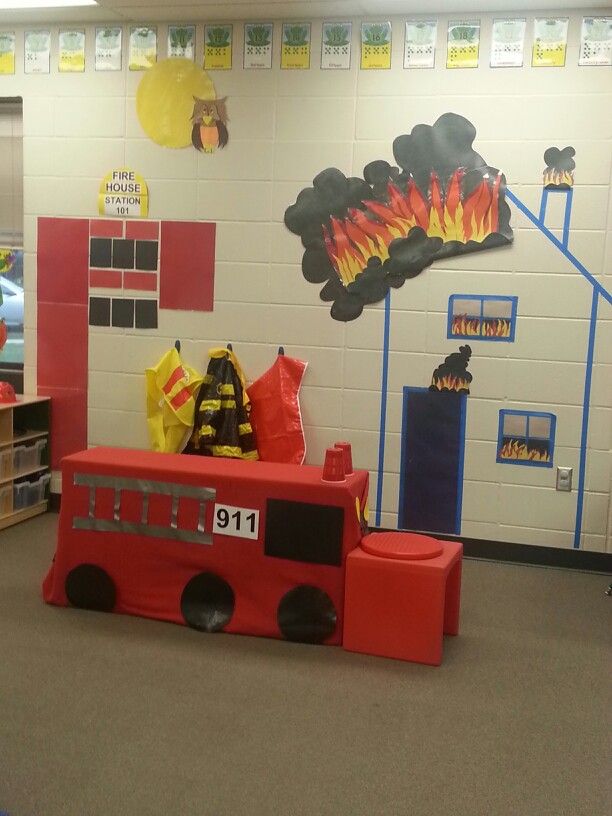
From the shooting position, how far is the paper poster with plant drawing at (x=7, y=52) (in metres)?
4.86

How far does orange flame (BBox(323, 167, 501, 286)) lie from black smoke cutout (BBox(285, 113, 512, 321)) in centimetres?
1

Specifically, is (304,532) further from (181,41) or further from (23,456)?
(181,41)

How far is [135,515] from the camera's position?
140 inches

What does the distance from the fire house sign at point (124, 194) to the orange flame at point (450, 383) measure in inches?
72.0

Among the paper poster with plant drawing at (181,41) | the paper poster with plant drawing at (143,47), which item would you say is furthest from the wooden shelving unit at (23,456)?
the paper poster with plant drawing at (181,41)

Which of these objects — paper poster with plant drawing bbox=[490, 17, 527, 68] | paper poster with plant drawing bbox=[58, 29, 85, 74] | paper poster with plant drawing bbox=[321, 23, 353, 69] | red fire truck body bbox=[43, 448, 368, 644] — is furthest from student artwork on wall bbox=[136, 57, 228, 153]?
red fire truck body bbox=[43, 448, 368, 644]

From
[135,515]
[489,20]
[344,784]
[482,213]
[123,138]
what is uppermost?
[489,20]

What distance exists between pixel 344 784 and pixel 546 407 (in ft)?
8.11

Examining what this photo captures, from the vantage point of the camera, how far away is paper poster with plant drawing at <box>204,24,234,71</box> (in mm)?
4559

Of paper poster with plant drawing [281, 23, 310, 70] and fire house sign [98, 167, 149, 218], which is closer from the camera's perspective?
paper poster with plant drawing [281, 23, 310, 70]

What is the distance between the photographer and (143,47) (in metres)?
4.66

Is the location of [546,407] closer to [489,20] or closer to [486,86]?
[486,86]

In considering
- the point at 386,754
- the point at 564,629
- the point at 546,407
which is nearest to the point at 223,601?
the point at 386,754

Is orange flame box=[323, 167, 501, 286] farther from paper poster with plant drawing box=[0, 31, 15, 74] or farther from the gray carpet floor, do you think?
paper poster with plant drawing box=[0, 31, 15, 74]
